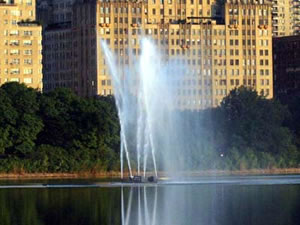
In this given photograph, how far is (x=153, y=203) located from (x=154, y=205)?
188 cm

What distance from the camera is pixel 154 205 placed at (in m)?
148

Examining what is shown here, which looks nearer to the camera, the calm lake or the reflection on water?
the reflection on water

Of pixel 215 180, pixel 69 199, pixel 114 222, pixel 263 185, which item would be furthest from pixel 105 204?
pixel 215 180

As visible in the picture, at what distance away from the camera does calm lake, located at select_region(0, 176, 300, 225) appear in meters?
133

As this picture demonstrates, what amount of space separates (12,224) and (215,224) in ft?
52.7

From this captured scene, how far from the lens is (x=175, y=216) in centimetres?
13662

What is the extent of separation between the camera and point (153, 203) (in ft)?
490

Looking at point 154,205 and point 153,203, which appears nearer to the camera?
point 154,205

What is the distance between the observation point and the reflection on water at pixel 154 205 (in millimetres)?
132500

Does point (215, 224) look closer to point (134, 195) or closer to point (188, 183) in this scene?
point (134, 195)

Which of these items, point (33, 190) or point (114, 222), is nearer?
point (114, 222)

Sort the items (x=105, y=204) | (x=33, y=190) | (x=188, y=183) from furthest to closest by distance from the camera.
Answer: (x=188, y=183)
(x=33, y=190)
(x=105, y=204)

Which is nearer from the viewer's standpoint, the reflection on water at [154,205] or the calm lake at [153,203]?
the reflection on water at [154,205]

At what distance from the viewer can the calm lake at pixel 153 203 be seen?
5226 inches
